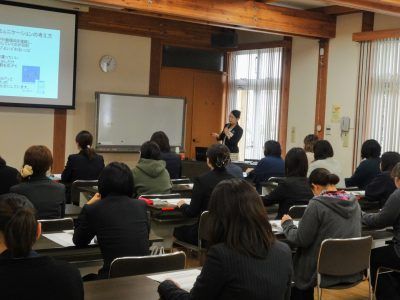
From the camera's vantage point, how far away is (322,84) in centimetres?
923

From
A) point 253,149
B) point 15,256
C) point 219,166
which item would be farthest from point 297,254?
point 253,149

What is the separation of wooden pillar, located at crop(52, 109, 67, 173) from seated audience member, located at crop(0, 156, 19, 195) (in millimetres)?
4661

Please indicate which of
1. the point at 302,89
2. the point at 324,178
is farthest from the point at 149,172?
the point at 302,89

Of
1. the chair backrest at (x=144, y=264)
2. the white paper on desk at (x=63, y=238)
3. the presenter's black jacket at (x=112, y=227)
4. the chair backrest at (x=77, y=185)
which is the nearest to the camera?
the chair backrest at (x=144, y=264)

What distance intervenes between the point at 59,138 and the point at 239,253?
7.59m

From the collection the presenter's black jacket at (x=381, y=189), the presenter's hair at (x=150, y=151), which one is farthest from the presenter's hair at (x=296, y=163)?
the presenter's hair at (x=150, y=151)

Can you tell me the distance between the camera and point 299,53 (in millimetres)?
9672

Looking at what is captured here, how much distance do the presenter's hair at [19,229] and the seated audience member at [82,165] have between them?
434cm

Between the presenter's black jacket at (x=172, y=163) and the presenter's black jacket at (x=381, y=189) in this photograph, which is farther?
the presenter's black jacket at (x=172, y=163)

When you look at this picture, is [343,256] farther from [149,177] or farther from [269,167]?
[269,167]

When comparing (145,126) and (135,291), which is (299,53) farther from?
(135,291)

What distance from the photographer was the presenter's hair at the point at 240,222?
205cm

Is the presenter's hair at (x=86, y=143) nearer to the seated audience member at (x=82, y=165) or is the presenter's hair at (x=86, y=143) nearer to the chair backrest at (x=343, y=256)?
the seated audience member at (x=82, y=165)

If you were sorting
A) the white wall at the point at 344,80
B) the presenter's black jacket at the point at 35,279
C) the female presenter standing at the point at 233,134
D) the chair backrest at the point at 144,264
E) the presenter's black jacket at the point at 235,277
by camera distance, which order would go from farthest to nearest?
the female presenter standing at the point at 233,134 → the white wall at the point at 344,80 → the chair backrest at the point at 144,264 → the presenter's black jacket at the point at 235,277 → the presenter's black jacket at the point at 35,279
